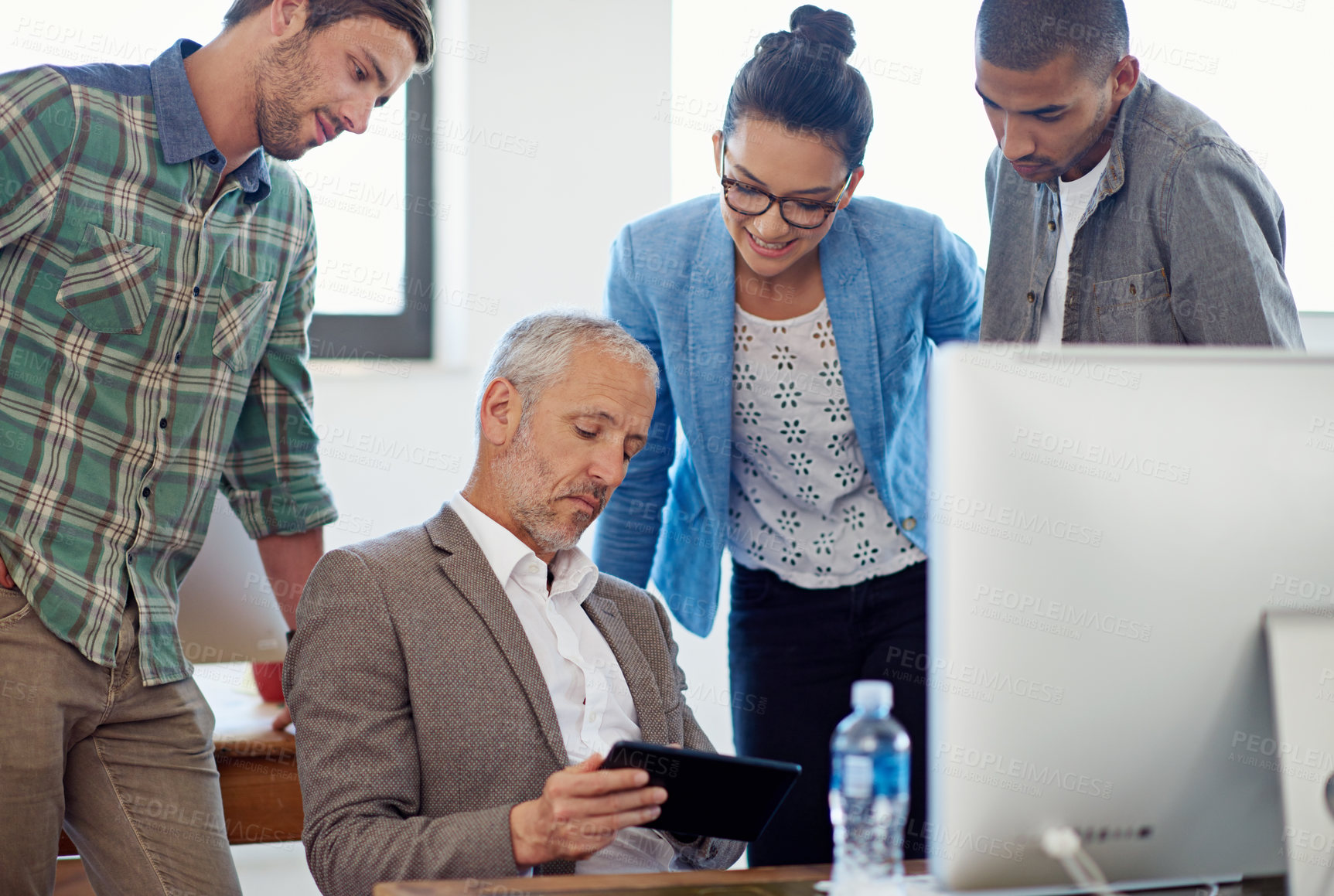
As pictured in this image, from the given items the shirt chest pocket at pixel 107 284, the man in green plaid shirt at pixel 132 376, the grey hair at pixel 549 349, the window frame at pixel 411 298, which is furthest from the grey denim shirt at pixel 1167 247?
the window frame at pixel 411 298

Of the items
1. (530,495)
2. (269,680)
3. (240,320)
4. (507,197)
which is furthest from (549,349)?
(507,197)

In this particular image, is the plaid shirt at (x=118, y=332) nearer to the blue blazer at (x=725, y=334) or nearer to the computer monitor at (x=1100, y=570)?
the blue blazer at (x=725, y=334)

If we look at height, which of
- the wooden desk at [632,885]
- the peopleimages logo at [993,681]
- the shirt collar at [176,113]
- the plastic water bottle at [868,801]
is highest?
the shirt collar at [176,113]

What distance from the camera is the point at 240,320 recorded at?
1818 mm

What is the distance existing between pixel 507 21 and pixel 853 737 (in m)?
2.34

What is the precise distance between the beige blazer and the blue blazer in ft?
1.80

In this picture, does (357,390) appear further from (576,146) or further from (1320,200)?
(1320,200)

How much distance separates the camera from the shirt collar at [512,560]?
1.62 metres

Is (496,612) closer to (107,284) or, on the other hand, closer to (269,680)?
(107,284)

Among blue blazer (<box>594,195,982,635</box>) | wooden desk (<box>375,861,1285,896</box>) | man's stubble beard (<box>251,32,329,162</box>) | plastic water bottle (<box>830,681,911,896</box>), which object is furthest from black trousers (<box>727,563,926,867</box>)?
man's stubble beard (<box>251,32,329,162</box>)

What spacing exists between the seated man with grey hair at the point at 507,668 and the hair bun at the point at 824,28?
0.59 meters

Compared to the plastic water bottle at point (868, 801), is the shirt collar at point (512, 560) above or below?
above

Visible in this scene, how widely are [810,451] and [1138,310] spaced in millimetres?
582

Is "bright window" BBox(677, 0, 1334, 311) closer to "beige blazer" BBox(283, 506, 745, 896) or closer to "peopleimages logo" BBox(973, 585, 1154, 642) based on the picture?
"beige blazer" BBox(283, 506, 745, 896)
